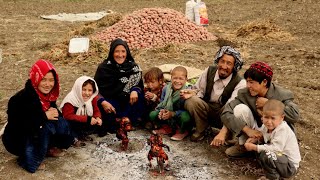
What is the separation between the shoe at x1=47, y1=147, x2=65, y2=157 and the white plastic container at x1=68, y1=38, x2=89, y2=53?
4.06 m

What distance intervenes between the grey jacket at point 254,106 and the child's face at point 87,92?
1.41m

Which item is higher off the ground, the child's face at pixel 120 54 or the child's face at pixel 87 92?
the child's face at pixel 120 54

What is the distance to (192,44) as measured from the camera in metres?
9.10

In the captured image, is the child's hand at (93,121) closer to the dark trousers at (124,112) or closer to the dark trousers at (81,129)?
the dark trousers at (81,129)

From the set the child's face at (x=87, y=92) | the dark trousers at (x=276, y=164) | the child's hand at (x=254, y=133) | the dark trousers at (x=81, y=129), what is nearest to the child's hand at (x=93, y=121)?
the dark trousers at (x=81, y=129)

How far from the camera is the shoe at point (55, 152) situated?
13.7 ft

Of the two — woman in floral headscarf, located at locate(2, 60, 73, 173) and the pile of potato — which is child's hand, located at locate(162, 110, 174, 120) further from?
the pile of potato

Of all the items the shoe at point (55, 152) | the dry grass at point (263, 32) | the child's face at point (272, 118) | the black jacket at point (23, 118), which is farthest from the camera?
the dry grass at point (263, 32)

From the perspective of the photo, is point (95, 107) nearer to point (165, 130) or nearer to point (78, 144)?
point (78, 144)

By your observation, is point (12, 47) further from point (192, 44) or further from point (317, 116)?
point (317, 116)

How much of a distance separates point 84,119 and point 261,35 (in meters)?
6.30

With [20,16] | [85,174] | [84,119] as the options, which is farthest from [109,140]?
[20,16]

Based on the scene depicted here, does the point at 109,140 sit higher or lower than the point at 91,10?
lower

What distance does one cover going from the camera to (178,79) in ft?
14.7
